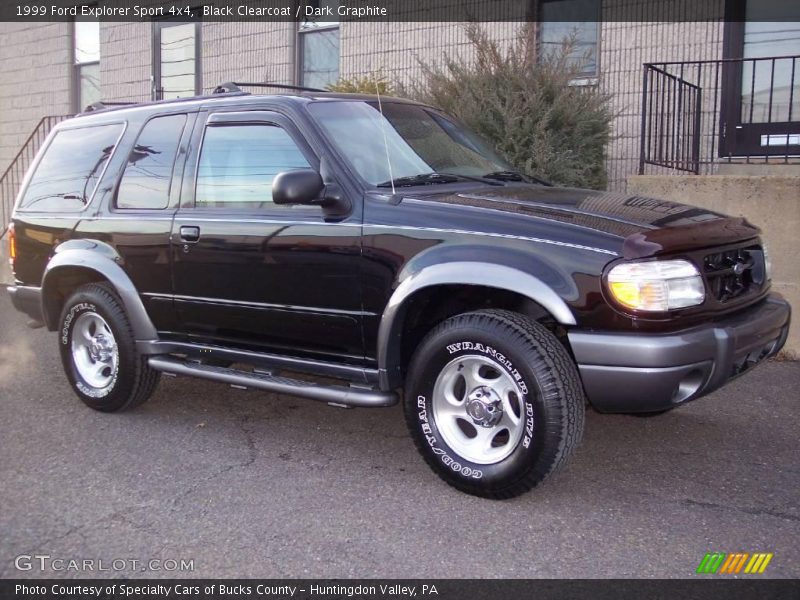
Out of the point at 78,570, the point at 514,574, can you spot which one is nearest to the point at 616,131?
the point at 514,574

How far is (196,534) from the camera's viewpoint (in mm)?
3439

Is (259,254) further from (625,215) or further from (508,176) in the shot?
(625,215)

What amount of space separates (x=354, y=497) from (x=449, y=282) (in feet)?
3.58

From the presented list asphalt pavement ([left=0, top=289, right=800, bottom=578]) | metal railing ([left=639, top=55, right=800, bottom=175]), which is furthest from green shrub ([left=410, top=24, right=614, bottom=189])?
asphalt pavement ([left=0, top=289, right=800, bottom=578])

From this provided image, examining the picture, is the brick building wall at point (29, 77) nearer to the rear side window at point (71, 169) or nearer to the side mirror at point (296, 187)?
the rear side window at point (71, 169)

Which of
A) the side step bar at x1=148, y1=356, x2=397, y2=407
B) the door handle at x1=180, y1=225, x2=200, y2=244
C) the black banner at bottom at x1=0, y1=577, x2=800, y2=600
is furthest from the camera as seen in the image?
the door handle at x1=180, y1=225, x2=200, y2=244

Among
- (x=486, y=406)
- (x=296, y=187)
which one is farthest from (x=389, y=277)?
(x=486, y=406)

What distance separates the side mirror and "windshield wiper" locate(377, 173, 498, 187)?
39cm

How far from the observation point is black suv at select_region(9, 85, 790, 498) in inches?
138

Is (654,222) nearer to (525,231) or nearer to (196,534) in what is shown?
(525,231)

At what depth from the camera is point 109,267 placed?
502 cm

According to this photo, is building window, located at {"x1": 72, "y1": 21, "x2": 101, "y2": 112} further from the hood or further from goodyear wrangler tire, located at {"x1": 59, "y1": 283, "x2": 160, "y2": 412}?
the hood

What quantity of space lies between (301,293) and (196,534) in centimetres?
132

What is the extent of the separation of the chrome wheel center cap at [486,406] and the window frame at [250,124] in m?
1.21
